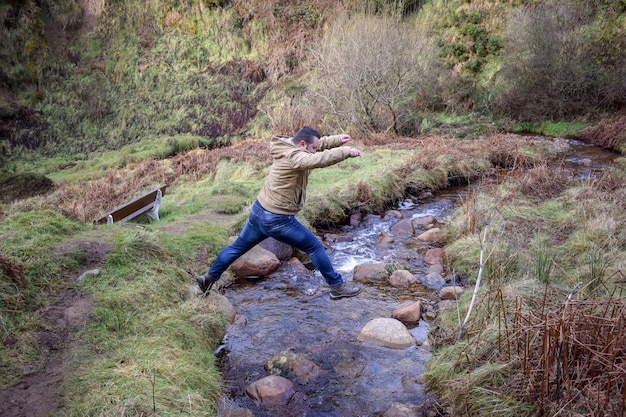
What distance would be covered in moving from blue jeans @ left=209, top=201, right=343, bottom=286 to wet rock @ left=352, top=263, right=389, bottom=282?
2.96 feet

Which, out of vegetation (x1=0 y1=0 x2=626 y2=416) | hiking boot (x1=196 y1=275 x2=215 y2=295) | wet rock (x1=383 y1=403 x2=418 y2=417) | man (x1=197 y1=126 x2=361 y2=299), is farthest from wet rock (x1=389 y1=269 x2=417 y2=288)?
wet rock (x1=383 y1=403 x2=418 y2=417)

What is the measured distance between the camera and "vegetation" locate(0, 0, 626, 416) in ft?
11.2

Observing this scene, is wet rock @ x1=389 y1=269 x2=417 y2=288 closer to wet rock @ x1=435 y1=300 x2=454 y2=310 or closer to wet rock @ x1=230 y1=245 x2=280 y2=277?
wet rock @ x1=435 y1=300 x2=454 y2=310

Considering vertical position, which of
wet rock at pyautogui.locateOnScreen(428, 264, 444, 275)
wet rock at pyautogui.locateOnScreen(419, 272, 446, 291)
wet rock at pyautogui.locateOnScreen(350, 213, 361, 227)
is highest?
wet rock at pyautogui.locateOnScreen(419, 272, 446, 291)

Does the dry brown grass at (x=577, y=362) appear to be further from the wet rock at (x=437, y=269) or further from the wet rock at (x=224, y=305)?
the wet rock at (x=437, y=269)

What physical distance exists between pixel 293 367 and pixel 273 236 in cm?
153

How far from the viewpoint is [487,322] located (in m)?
3.85

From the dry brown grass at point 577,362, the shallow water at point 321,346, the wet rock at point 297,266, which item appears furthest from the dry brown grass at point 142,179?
the dry brown grass at point 577,362

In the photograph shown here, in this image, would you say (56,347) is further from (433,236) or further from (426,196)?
(426,196)

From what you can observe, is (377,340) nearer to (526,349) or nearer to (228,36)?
(526,349)

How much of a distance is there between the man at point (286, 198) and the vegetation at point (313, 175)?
2.38 feet

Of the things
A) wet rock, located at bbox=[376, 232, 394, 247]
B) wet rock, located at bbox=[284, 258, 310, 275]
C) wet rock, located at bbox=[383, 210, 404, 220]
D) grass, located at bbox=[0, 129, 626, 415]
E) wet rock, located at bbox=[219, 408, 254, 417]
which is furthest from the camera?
wet rock, located at bbox=[383, 210, 404, 220]

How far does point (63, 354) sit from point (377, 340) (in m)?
2.85

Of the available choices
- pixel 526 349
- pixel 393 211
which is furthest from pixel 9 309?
pixel 393 211
